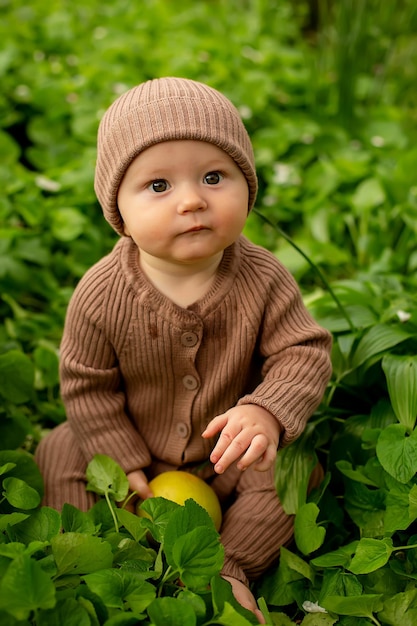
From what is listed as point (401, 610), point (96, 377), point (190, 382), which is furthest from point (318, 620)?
point (96, 377)

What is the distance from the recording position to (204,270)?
1414 mm

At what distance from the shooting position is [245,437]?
4.14ft

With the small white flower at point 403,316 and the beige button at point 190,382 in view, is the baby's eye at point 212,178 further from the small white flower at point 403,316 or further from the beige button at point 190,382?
the small white flower at point 403,316

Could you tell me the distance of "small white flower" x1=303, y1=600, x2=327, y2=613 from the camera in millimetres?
1401

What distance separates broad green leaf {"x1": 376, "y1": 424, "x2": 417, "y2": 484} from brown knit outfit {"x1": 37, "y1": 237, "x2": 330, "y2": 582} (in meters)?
0.16

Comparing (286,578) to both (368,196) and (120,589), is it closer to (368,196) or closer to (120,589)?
(120,589)

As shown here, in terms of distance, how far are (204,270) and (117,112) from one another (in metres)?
0.31

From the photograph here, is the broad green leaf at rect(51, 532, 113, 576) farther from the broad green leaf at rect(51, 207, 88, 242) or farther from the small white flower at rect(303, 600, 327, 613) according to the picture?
the broad green leaf at rect(51, 207, 88, 242)

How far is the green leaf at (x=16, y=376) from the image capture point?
1655mm

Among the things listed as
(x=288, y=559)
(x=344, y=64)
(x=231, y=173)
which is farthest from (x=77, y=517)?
(x=344, y=64)

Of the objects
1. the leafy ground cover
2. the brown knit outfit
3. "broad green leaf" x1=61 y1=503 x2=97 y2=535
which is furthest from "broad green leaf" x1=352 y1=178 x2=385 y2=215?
"broad green leaf" x1=61 y1=503 x2=97 y2=535

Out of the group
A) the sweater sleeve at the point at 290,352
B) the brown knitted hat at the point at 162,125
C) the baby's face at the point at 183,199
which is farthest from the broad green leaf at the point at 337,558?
the brown knitted hat at the point at 162,125

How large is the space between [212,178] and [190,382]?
390mm

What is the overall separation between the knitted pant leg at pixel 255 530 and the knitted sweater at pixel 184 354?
0.13 metres
